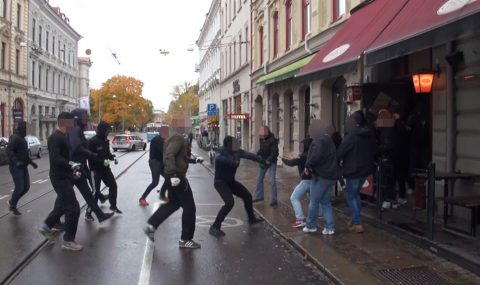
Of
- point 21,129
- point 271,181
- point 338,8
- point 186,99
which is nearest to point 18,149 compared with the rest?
point 21,129

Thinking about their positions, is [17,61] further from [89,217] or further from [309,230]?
[309,230]

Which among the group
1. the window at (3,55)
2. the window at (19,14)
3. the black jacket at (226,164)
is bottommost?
the black jacket at (226,164)

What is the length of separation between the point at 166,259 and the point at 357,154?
320cm

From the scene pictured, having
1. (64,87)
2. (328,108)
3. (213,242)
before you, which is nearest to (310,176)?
(213,242)

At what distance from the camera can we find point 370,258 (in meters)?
6.34

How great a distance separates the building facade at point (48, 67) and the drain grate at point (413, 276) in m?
45.1

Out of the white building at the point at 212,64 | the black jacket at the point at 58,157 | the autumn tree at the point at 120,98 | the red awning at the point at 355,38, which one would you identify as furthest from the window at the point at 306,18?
the autumn tree at the point at 120,98

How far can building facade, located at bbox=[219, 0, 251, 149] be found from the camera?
95.6 ft

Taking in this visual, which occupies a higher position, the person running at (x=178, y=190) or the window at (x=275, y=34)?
the window at (x=275, y=34)

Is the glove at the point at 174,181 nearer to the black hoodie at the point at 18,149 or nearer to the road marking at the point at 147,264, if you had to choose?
the road marking at the point at 147,264

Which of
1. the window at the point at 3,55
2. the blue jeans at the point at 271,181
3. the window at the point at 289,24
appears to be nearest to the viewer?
the blue jeans at the point at 271,181

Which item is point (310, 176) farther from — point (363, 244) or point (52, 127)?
point (52, 127)

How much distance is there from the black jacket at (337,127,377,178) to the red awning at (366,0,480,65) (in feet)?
3.75

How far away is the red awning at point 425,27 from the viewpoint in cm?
542
